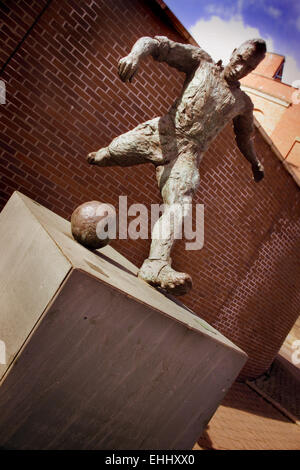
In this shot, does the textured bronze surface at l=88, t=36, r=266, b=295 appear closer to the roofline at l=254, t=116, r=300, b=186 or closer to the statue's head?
the statue's head

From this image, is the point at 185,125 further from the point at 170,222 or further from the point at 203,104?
the point at 170,222

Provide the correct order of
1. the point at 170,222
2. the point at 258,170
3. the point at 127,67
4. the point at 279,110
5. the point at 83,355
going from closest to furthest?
the point at 83,355
the point at 127,67
the point at 170,222
the point at 258,170
the point at 279,110

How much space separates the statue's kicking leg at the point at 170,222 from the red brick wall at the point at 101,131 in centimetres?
144

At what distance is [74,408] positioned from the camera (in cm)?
122

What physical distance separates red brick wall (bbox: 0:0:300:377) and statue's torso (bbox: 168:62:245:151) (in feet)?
4.39

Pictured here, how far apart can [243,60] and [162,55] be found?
55 centimetres

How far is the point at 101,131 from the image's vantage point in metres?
3.21

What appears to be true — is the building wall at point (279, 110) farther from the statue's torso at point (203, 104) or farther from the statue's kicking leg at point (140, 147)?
the statue's kicking leg at point (140, 147)

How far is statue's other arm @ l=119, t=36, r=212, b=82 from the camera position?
1620 mm

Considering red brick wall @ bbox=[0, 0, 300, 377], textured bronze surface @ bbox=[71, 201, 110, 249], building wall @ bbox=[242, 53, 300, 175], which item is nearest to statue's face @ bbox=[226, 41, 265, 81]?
textured bronze surface @ bbox=[71, 201, 110, 249]

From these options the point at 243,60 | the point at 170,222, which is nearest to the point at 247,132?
the point at 243,60
